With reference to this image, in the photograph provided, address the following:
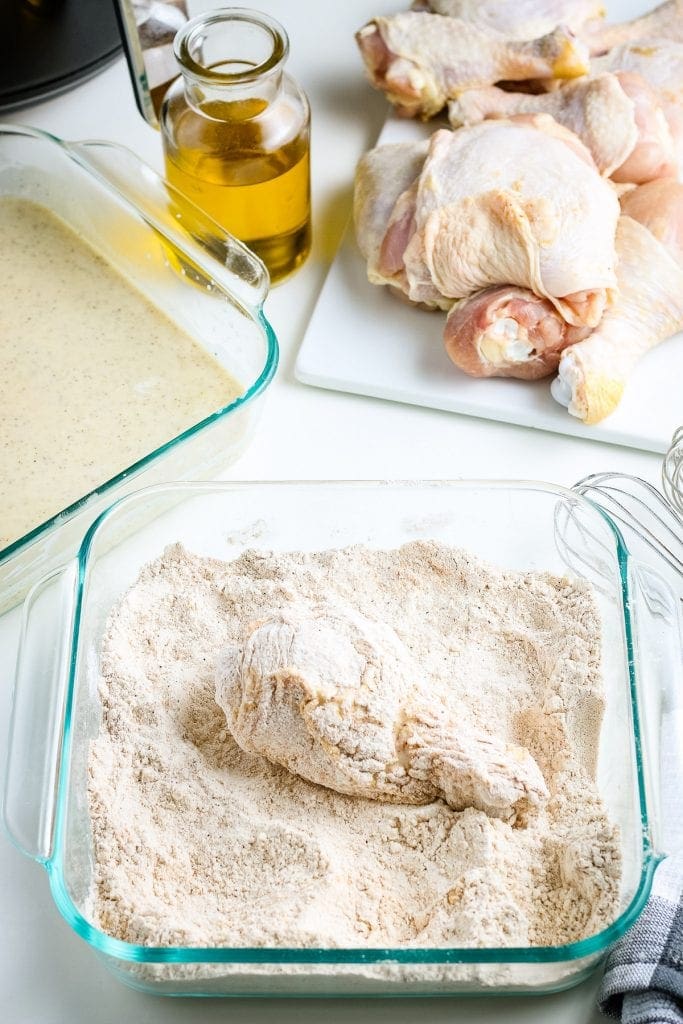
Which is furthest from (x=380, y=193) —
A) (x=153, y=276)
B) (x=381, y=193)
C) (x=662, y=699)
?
(x=662, y=699)

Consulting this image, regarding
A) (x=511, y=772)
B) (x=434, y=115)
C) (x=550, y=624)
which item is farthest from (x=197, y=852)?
(x=434, y=115)

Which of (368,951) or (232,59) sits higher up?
(232,59)

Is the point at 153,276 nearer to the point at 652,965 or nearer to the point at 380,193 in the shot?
the point at 380,193

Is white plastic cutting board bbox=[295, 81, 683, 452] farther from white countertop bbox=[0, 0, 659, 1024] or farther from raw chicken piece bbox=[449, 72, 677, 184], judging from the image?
raw chicken piece bbox=[449, 72, 677, 184]

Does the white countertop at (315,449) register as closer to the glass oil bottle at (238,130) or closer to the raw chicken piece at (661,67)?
the glass oil bottle at (238,130)

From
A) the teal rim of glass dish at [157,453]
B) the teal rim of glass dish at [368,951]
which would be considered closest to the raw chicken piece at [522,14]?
the teal rim of glass dish at [157,453]
